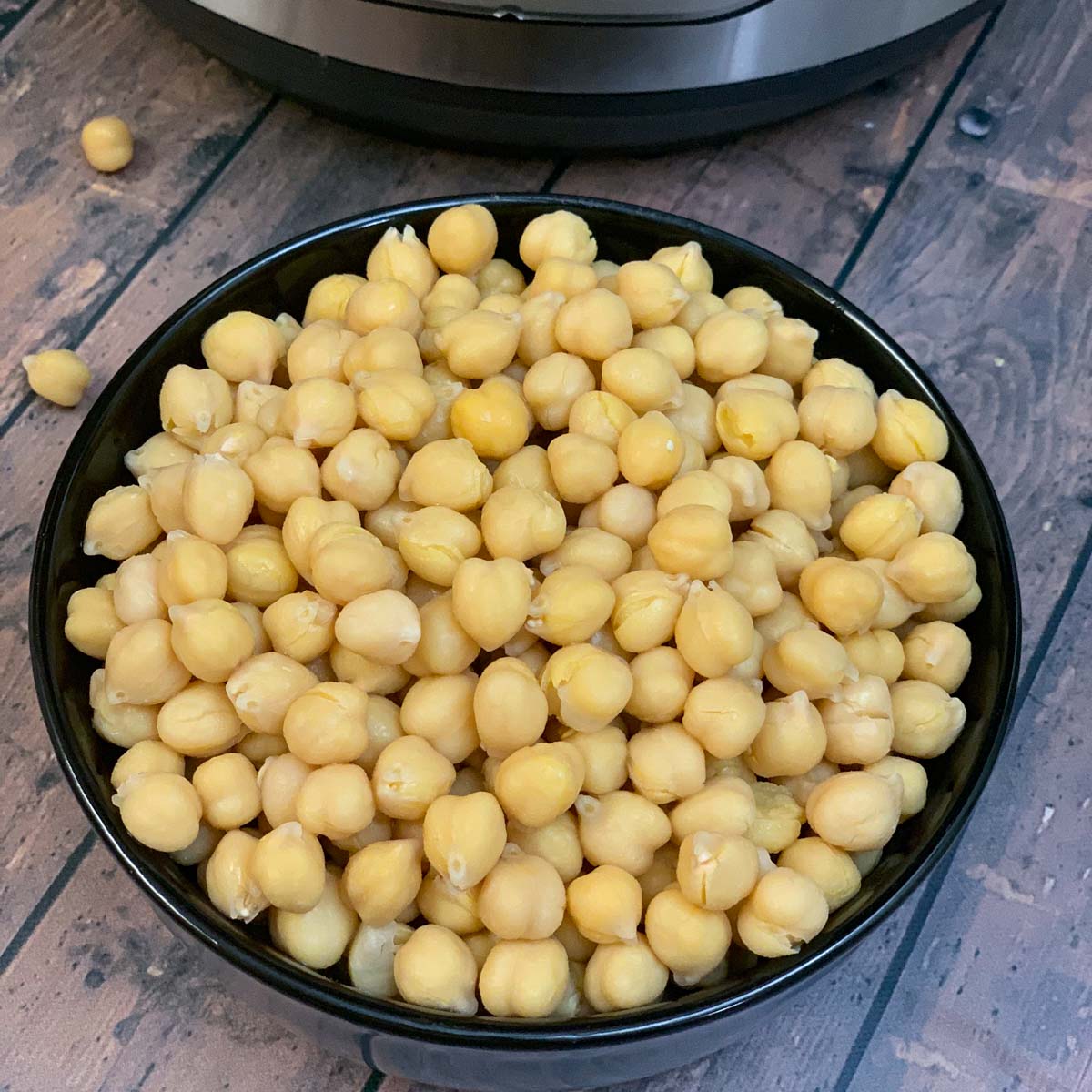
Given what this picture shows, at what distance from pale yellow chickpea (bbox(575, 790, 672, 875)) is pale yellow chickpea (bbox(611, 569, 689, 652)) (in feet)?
0.23

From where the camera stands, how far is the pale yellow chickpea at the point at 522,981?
48 cm

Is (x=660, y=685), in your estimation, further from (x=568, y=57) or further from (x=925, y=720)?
(x=568, y=57)

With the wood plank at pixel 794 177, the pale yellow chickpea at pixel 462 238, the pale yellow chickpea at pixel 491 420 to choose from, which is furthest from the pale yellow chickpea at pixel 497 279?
the wood plank at pixel 794 177

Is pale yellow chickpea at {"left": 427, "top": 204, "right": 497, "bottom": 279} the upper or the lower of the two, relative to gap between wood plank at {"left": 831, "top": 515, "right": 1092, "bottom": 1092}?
upper

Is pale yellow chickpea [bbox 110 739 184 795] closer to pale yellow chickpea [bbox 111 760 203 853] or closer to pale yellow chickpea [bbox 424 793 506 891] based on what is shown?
pale yellow chickpea [bbox 111 760 203 853]

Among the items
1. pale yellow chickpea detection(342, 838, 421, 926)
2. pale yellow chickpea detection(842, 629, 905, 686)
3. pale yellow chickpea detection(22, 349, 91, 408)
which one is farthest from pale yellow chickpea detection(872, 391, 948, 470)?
pale yellow chickpea detection(22, 349, 91, 408)

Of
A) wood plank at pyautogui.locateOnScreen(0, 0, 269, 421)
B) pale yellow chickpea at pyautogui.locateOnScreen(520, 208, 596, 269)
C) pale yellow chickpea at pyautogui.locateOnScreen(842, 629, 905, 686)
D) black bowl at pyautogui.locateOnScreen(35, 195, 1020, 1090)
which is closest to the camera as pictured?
black bowl at pyautogui.locateOnScreen(35, 195, 1020, 1090)

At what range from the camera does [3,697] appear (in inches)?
26.9

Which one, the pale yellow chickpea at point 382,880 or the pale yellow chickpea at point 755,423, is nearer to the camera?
the pale yellow chickpea at point 382,880

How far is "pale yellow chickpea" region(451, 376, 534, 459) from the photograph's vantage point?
59 centimetres

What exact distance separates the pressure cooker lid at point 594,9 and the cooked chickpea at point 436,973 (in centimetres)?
53

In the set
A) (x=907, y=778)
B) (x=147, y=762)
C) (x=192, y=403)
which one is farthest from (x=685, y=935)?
(x=192, y=403)

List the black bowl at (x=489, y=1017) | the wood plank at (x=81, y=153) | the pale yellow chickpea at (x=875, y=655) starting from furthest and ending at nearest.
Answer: the wood plank at (x=81, y=153) < the pale yellow chickpea at (x=875, y=655) < the black bowl at (x=489, y=1017)

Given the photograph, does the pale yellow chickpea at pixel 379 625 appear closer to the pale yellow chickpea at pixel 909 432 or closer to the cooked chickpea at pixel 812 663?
the cooked chickpea at pixel 812 663
